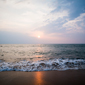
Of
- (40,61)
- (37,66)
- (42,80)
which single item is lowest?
(40,61)

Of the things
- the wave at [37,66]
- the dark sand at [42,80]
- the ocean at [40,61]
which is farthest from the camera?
the ocean at [40,61]

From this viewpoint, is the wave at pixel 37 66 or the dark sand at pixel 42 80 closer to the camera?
the dark sand at pixel 42 80

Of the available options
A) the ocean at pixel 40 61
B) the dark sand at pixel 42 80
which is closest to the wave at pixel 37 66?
A: the ocean at pixel 40 61

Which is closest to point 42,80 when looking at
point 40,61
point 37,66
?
point 37,66

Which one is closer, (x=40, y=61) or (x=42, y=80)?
(x=42, y=80)

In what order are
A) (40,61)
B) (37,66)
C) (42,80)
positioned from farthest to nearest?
(40,61) → (37,66) → (42,80)

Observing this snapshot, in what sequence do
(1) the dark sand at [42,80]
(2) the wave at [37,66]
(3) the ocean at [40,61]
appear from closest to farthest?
(1) the dark sand at [42,80] < (2) the wave at [37,66] < (3) the ocean at [40,61]

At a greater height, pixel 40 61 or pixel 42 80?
pixel 42 80

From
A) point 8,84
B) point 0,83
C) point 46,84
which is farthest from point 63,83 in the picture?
point 0,83

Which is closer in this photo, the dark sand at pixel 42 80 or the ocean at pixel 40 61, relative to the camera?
the dark sand at pixel 42 80

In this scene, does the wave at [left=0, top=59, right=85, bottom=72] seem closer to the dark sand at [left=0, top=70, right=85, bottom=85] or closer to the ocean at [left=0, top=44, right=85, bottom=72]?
the ocean at [left=0, top=44, right=85, bottom=72]

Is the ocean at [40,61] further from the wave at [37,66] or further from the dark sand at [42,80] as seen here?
the dark sand at [42,80]

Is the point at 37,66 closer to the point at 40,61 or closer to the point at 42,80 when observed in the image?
the point at 40,61

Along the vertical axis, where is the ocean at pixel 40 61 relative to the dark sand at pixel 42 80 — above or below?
below
